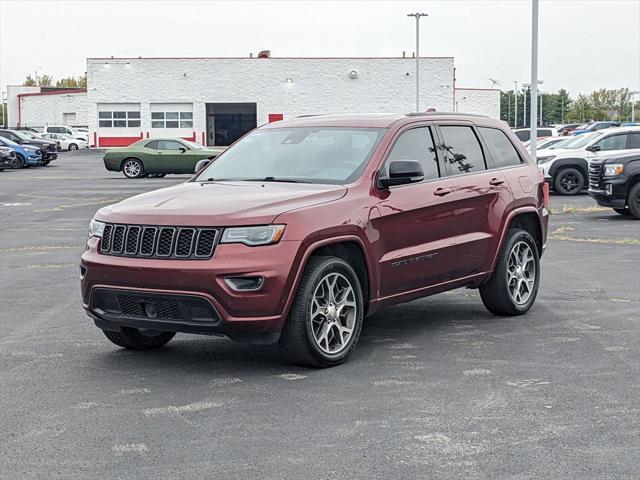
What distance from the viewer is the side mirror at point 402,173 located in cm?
734

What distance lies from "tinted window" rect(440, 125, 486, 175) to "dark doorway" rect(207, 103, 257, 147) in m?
66.1

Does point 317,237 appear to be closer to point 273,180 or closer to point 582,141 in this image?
point 273,180

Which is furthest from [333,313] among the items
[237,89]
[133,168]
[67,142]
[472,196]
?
[67,142]

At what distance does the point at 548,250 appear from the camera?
47.3 feet

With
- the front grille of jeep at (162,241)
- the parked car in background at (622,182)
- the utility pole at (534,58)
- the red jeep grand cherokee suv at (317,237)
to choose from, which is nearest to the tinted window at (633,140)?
the utility pole at (534,58)

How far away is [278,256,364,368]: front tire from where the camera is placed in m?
6.68

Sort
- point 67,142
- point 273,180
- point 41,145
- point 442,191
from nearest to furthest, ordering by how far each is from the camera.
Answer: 1. point 273,180
2. point 442,191
3. point 41,145
4. point 67,142

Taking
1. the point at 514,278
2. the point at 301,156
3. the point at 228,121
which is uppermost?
the point at 228,121

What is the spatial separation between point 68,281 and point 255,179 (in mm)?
4498

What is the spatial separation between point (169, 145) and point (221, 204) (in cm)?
3199

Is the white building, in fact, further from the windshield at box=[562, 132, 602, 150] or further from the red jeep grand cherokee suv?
the red jeep grand cherokee suv

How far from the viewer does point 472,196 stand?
8406 millimetres

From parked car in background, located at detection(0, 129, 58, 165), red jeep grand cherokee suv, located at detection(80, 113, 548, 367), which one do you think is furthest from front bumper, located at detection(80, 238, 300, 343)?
parked car in background, located at detection(0, 129, 58, 165)

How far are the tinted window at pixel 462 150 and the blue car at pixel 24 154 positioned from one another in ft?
127
